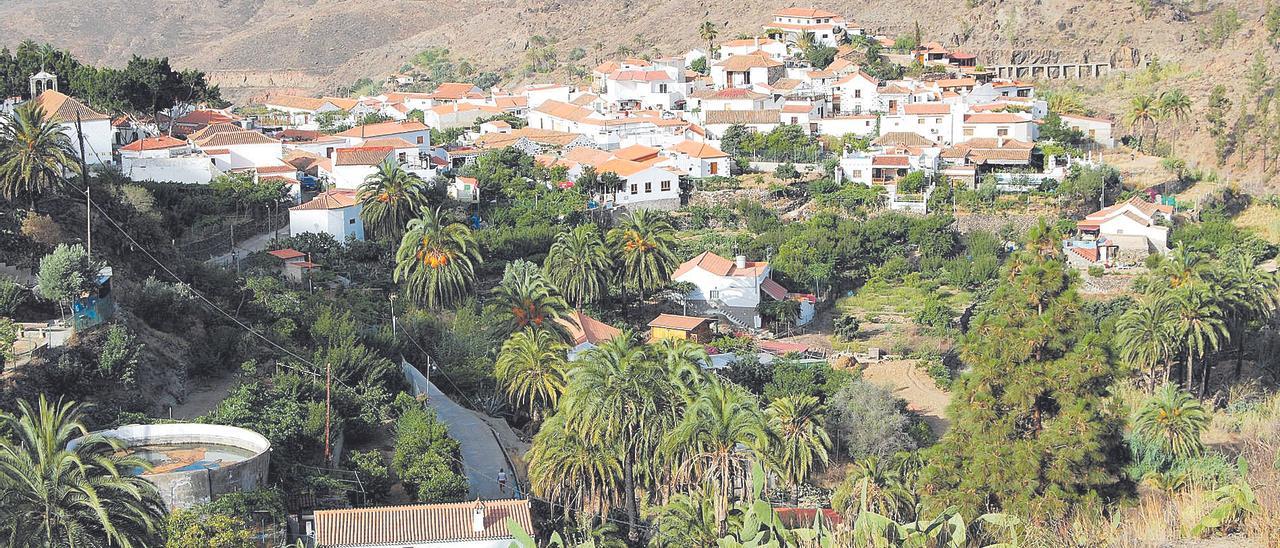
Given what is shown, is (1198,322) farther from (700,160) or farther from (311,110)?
(311,110)

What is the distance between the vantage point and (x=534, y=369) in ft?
92.3

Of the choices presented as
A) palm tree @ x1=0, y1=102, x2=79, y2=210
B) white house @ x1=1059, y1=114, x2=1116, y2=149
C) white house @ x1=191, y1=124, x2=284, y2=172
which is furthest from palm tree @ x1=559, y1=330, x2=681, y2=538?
white house @ x1=1059, y1=114, x2=1116, y2=149

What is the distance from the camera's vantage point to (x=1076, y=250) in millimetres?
43875

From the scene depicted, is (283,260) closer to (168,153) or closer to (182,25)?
(168,153)

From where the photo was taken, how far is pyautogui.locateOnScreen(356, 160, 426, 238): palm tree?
133 ft

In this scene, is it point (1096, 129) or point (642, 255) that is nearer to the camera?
point (642, 255)

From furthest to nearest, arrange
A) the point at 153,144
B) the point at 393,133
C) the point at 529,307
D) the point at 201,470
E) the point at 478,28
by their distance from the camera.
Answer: the point at 478,28, the point at 393,133, the point at 153,144, the point at 529,307, the point at 201,470

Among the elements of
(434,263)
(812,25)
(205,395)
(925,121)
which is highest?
(812,25)

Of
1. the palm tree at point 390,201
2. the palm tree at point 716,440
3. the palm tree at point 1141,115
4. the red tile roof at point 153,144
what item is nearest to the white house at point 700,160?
the palm tree at point 390,201

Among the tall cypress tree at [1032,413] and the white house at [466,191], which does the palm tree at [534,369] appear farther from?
the white house at [466,191]

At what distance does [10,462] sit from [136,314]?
39.0ft

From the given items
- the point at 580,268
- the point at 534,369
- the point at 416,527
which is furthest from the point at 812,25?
the point at 416,527

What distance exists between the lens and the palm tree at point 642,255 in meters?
38.2

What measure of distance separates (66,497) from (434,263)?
1887 cm
